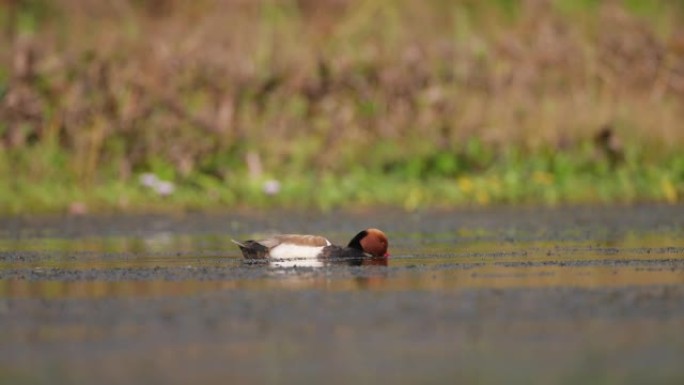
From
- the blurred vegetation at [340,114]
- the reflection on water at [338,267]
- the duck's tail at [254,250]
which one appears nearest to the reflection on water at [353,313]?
the reflection on water at [338,267]

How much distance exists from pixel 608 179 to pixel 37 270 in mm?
9778

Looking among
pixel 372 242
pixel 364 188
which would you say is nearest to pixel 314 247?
pixel 372 242

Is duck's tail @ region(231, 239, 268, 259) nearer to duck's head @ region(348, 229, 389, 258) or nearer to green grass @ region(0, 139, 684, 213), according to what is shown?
duck's head @ region(348, 229, 389, 258)

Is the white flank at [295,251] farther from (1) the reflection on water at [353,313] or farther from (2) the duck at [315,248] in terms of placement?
(1) the reflection on water at [353,313]

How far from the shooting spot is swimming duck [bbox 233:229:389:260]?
46.5 feet

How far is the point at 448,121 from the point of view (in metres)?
22.8

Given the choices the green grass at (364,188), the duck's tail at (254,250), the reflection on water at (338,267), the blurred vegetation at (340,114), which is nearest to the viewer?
the reflection on water at (338,267)

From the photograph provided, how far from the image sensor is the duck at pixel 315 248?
14164 mm

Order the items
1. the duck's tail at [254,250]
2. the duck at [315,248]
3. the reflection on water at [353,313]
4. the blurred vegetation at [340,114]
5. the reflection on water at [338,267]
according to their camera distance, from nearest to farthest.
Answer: the reflection on water at [353,313]
the reflection on water at [338,267]
the duck at [315,248]
the duck's tail at [254,250]
the blurred vegetation at [340,114]

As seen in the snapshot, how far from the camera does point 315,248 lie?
14172 millimetres

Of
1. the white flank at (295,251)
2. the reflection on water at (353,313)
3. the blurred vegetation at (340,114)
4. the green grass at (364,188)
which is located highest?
the blurred vegetation at (340,114)

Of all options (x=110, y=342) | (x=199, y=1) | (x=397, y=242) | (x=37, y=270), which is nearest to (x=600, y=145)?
(x=397, y=242)

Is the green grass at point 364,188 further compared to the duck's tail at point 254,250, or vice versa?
Result: the green grass at point 364,188

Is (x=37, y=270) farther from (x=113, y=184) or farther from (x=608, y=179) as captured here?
(x=608, y=179)
